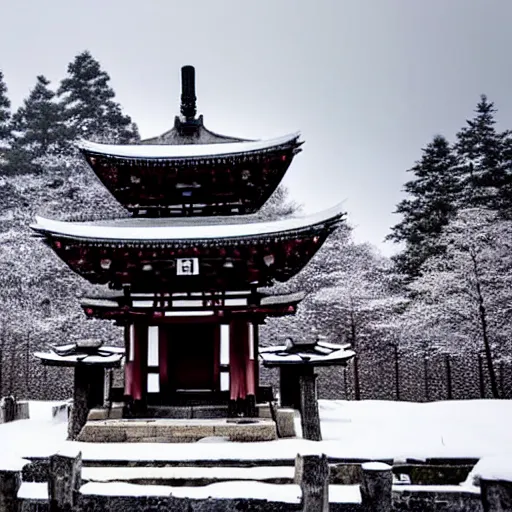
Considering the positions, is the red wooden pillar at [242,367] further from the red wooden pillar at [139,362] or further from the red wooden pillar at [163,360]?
the red wooden pillar at [139,362]

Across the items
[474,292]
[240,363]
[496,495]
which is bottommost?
[496,495]

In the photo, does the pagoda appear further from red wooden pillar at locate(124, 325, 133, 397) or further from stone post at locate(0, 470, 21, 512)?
stone post at locate(0, 470, 21, 512)

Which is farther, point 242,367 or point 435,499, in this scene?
point 242,367

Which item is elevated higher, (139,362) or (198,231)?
(198,231)

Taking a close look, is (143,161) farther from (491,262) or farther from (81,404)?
(491,262)

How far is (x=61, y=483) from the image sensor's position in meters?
6.80

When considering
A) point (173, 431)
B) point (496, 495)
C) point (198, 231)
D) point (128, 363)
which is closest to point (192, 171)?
point (198, 231)

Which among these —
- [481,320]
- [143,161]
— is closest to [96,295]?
[143,161]

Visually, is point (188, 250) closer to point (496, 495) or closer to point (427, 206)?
point (496, 495)

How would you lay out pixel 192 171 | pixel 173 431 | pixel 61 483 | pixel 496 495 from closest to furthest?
pixel 496 495 → pixel 61 483 → pixel 173 431 → pixel 192 171

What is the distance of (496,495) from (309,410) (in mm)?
7248

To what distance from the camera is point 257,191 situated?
15.5m

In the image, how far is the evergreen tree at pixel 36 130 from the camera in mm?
37156

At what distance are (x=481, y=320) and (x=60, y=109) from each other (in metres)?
31.9
